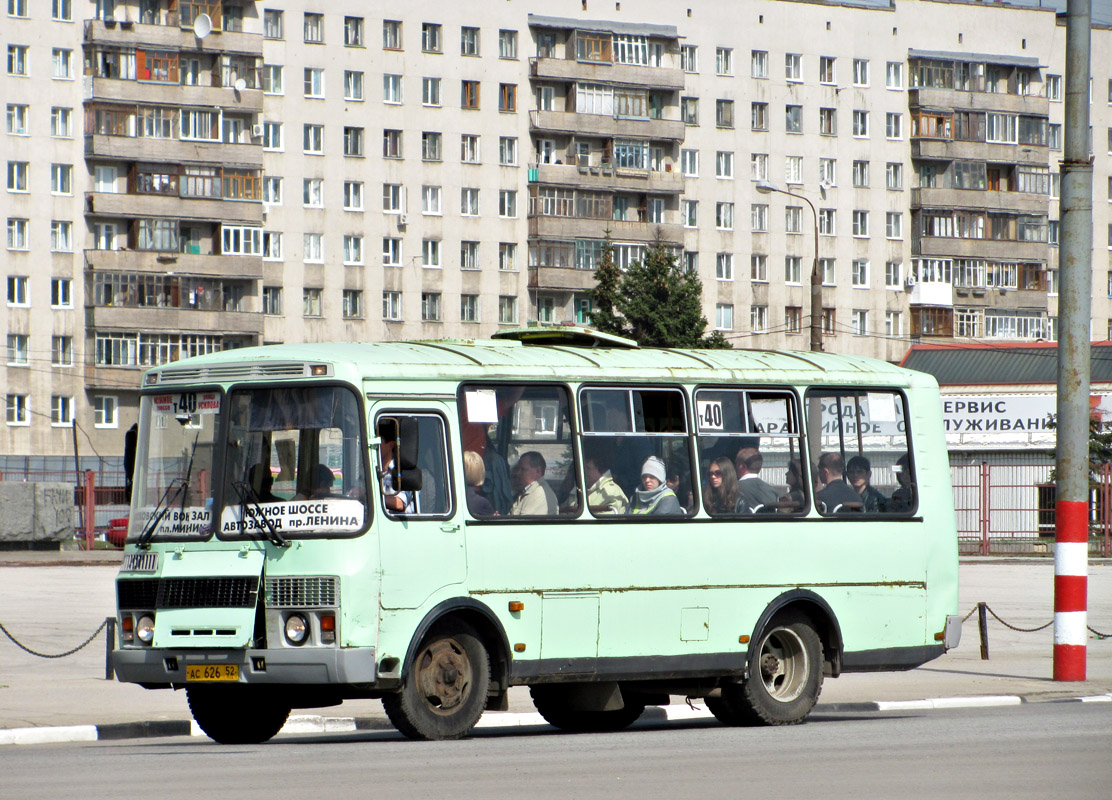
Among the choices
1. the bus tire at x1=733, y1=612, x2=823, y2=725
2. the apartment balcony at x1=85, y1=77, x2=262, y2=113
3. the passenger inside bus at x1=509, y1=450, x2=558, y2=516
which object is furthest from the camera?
the apartment balcony at x1=85, y1=77, x2=262, y2=113

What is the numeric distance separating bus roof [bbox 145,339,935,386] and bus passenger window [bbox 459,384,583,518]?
149 millimetres

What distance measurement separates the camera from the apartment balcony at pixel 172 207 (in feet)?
266

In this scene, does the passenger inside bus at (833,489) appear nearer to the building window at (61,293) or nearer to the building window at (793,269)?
the building window at (61,293)

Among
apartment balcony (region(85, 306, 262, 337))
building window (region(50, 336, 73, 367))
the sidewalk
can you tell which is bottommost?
the sidewalk

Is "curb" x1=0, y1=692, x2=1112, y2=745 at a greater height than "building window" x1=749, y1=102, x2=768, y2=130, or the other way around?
"building window" x1=749, y1=102, x2=768, y2=130

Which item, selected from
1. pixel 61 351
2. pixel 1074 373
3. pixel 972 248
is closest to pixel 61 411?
pixel 61 351

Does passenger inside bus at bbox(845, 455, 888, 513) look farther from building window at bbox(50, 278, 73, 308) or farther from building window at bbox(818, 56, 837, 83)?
building window at bbox(818, 56, 837, 83)

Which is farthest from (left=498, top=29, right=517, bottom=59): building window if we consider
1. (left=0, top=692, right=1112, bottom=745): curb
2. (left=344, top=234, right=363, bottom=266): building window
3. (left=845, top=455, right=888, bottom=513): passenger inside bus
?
(left=845, top=455, right=888, bottom=513): passenger inside bus

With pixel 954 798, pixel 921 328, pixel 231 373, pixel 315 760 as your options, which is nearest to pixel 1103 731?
pixel 954 798

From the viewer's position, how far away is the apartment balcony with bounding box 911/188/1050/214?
98500 mm

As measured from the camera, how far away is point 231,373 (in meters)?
13.0

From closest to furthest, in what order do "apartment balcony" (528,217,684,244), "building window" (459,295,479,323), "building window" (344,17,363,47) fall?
1. "building window" (344,17,363,47)
2. "building window" (459,295,479,323)
3. "apartment balcony" (528,217,684,244)

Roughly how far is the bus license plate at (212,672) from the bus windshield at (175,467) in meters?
0.85

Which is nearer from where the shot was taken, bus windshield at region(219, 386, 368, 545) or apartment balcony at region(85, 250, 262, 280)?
bus windshield at region(219, 386, 368, 545)
